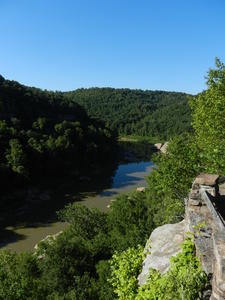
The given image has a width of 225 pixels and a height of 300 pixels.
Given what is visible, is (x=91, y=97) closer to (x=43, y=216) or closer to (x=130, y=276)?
(x=43, y=216)

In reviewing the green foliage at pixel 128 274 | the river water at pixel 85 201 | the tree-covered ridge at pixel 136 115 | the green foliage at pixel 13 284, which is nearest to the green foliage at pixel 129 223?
the river water at pixel 85 201

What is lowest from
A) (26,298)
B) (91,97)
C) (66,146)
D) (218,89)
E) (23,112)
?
(26,298)

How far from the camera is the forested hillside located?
46.0m

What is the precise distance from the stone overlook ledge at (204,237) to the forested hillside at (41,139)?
126ft

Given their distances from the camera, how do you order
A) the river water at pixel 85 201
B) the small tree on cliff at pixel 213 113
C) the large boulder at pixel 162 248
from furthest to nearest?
the river water at pixel 85 201, the small tree on cliff at pixel 213 113, the large boulder at pixel 162 248

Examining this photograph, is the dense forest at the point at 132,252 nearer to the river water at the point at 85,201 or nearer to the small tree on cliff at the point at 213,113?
the small tree on cliff at the point at 213,113

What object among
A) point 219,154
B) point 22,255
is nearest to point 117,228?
point 22,255

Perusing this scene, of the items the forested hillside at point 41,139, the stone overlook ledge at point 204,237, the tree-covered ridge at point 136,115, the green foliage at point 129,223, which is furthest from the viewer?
the tree-covered ridge at point 136,115

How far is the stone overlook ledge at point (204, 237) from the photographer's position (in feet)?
17.7

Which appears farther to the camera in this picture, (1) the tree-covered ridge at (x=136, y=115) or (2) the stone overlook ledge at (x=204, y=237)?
(1) the tree-covered ridge at (x=136, y=115)

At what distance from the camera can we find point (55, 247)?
2022 centimetres

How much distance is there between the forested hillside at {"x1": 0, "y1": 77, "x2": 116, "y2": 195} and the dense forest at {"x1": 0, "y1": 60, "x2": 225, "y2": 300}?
77.1ft

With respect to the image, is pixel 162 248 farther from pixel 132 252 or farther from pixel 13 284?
pixel 13 284

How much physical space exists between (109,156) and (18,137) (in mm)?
32810
